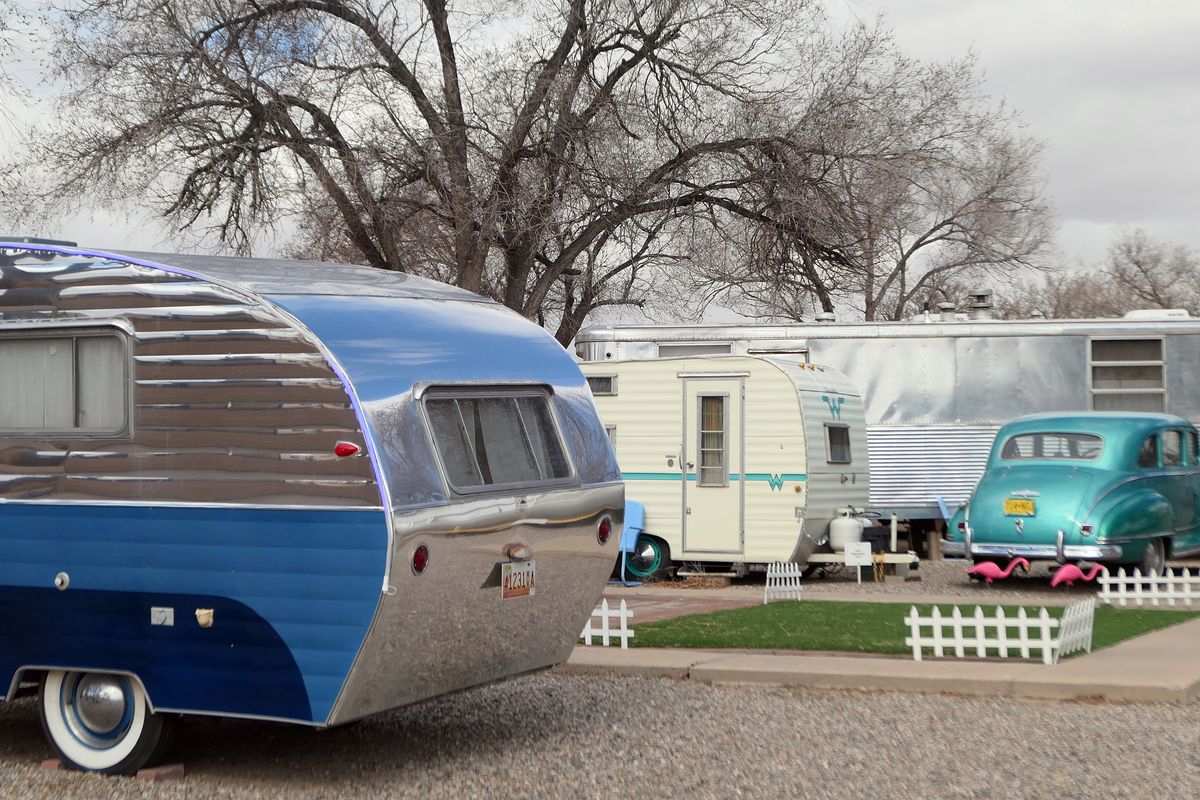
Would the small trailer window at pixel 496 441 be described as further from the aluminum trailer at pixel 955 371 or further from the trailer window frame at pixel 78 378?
the aluminum trailer at pixel 955 371

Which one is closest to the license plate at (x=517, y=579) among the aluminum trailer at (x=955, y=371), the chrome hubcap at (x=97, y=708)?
the chrome hubcap at (x=97, y=708)

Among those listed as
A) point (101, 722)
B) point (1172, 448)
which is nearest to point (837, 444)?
point (1172, 448)

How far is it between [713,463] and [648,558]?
4.45ft

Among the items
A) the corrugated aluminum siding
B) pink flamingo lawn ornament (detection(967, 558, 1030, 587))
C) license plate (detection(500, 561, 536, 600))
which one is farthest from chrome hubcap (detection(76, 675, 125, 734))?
the corrugated aluminum siding

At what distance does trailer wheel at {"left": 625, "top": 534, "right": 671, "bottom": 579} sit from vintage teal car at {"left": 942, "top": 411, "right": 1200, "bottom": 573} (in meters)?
3.20

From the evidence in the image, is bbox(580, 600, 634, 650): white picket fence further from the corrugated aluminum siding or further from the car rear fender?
the corrugated aluminum siding

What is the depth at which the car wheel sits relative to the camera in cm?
1532

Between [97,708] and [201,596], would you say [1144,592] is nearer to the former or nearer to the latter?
[201,596]

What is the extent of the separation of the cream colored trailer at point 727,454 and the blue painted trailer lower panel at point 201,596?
420 inches

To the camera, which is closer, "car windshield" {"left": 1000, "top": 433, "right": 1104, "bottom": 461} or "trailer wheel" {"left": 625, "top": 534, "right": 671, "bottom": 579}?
"car windshield" {"left": 1000, "top": 433, "right": 1104, "bottom": 461}

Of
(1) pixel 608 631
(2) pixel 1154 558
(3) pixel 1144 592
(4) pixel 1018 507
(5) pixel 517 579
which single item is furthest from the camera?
(2) pixel 1154 558

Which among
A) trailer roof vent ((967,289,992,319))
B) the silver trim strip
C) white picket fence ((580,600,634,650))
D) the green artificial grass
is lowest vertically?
the green artificial grass

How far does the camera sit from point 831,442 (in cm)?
1734

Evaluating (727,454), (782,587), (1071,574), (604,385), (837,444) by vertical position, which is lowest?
(782,587)
